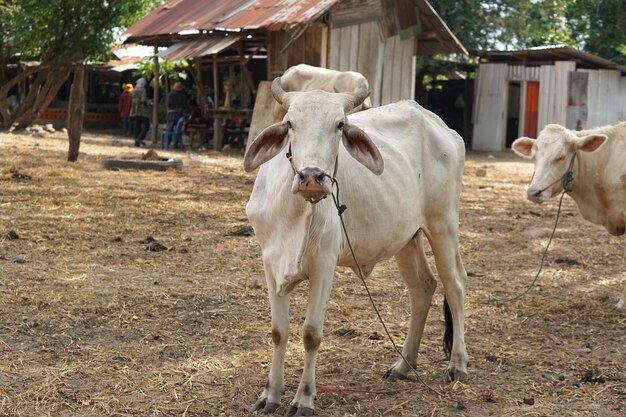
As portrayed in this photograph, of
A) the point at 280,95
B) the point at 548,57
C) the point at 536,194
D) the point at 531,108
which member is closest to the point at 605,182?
the point at 536,194

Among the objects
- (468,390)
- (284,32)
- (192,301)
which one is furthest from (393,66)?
(468,390)

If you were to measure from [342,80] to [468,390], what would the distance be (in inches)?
222

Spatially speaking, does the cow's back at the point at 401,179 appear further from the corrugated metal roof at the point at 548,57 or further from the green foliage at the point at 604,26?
the green foliage at the point at 604,26

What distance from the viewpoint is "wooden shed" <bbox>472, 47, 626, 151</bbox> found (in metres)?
25.5

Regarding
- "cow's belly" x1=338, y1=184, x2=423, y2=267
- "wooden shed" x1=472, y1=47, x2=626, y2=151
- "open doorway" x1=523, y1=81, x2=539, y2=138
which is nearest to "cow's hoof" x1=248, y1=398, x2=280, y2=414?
"cow's belly" x1=338, y1=184, x2=423, y2=267

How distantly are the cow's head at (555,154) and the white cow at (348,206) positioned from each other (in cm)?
211

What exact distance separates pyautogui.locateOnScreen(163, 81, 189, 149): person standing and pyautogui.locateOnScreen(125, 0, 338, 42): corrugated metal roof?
166 cm

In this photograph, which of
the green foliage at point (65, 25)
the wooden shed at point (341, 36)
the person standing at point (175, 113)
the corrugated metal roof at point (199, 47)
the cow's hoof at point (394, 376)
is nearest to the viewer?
the cow's hoof at point (394, 376)

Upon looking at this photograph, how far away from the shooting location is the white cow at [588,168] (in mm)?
7902

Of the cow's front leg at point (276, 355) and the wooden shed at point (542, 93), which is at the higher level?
the wooden shed at point (542, 93)

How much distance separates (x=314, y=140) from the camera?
4375 millimetres

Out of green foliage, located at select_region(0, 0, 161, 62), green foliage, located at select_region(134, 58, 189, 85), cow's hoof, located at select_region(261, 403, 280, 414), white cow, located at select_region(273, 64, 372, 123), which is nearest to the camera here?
cow's hoof, located at select_region(261, 403, 280, 414)

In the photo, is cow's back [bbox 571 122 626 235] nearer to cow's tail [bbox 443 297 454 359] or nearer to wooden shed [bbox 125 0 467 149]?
cow's tail [bbox 443 297 454 359]

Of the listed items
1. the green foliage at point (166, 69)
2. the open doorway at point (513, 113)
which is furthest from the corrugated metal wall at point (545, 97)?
the green foliage at point (166, 69)
